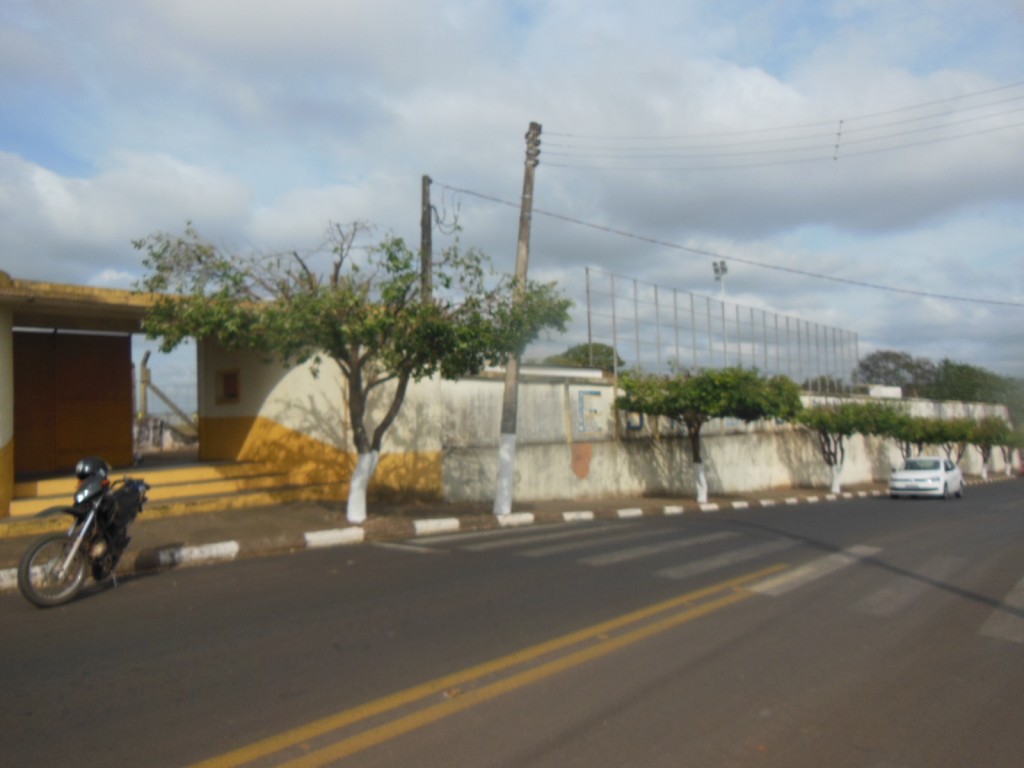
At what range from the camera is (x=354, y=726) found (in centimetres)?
450

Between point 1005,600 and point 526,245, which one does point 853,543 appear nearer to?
point 1005,600

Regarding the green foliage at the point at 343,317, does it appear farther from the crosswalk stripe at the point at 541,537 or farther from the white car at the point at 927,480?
the white car at the point at 927,480

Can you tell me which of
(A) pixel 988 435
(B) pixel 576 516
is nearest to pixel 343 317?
(B) pixel 576 516

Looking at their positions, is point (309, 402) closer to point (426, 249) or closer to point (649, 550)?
point (426, 249)

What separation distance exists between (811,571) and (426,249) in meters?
8.54

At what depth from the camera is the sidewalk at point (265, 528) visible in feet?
32.7

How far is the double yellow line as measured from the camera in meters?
4.18

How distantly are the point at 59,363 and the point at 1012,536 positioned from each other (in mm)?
17236

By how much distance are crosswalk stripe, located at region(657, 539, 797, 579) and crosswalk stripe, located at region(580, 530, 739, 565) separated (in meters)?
0.72

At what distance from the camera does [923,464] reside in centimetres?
2820

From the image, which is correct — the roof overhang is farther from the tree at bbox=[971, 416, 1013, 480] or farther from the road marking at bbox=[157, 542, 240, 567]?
the tree at bbox=[971, 416, 1013, 480]

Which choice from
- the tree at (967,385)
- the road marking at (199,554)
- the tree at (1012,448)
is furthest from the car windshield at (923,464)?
the tree at (967,385)

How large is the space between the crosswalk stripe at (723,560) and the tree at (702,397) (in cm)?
931

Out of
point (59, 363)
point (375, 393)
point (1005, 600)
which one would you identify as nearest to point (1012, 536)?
point (1005, 600)
